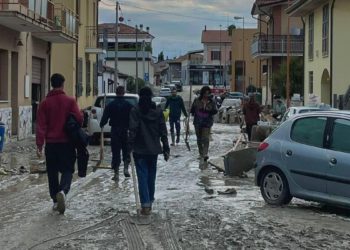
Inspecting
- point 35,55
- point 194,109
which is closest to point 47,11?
point 35,55

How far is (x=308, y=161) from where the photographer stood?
9969 mm

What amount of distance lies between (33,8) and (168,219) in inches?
626

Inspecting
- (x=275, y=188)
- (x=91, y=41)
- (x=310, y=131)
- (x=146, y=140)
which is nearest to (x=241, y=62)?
(x=91, y=41)

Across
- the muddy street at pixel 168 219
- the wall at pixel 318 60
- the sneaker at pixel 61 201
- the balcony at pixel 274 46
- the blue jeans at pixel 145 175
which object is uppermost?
the balcony at pixel 274 46

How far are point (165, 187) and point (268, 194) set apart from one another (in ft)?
8.02

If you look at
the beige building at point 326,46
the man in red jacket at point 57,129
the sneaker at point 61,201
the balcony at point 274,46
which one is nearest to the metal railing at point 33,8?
the man in red jacket at point 57,129

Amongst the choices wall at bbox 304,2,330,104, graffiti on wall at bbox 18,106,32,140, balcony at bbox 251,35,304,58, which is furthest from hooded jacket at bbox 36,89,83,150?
balcony at bbox 251,35,304,58

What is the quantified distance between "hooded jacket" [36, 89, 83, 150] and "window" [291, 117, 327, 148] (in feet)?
10.8

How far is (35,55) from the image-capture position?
27000mm

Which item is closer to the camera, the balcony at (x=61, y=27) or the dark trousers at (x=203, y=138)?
the dark trousers at (x=203, y=138)

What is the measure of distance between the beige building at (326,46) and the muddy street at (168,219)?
16776mm

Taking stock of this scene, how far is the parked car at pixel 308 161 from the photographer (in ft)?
31.5

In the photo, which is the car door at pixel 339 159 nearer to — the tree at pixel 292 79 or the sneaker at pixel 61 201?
the sneaker at pixel 61 201

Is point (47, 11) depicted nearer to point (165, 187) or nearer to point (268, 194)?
point (165, 187)
